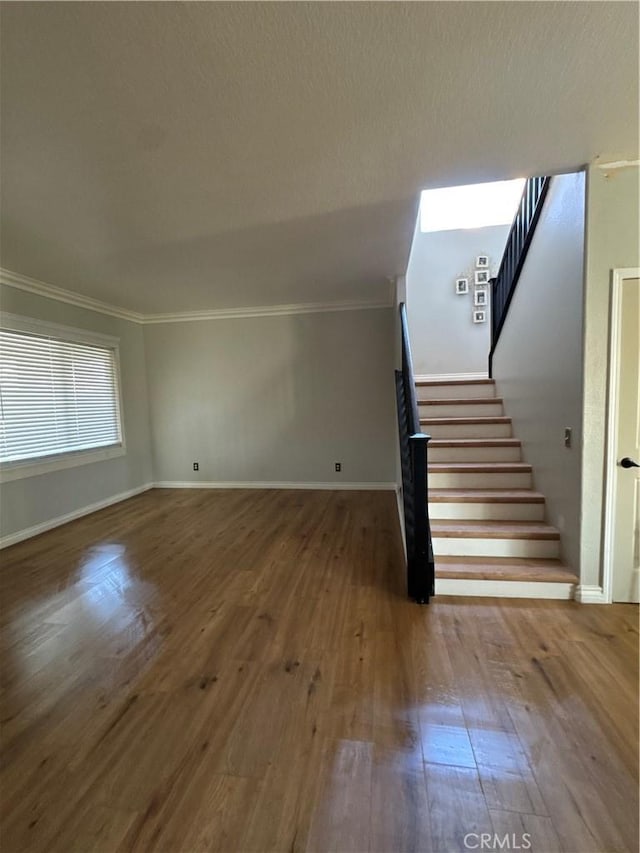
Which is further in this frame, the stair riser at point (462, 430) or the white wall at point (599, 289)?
the stair riser at point (462, 430)

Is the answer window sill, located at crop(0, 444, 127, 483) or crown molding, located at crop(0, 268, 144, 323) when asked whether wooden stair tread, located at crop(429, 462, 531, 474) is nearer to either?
window sill, located at crop(0, 444, 127, 483)

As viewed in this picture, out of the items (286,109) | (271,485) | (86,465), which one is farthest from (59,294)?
(286,109)

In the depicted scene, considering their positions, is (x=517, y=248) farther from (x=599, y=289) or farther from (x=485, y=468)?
(x=485, y=468)

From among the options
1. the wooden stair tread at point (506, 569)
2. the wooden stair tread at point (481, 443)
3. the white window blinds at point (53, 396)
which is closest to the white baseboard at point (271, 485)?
the white window blinds at point (53, 396)

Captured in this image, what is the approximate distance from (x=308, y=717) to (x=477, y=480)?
2.22 m

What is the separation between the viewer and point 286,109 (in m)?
1.68

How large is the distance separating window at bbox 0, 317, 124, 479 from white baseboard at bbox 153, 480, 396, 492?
3.33 feet

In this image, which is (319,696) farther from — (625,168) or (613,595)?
(625,168)

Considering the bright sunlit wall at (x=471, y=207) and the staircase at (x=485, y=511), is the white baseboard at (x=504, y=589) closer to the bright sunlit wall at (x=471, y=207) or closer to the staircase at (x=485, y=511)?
the staircase at (x=485, y=511)

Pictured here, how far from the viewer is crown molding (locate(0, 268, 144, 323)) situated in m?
3.65

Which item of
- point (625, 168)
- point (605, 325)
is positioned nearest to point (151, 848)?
point (605, 325)

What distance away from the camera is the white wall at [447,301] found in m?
5.25

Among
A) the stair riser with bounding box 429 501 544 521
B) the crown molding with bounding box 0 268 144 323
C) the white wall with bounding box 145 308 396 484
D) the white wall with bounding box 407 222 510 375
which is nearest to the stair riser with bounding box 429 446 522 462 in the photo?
the stair riser with bounding box 429 501 544 521

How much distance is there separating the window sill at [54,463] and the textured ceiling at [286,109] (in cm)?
206
